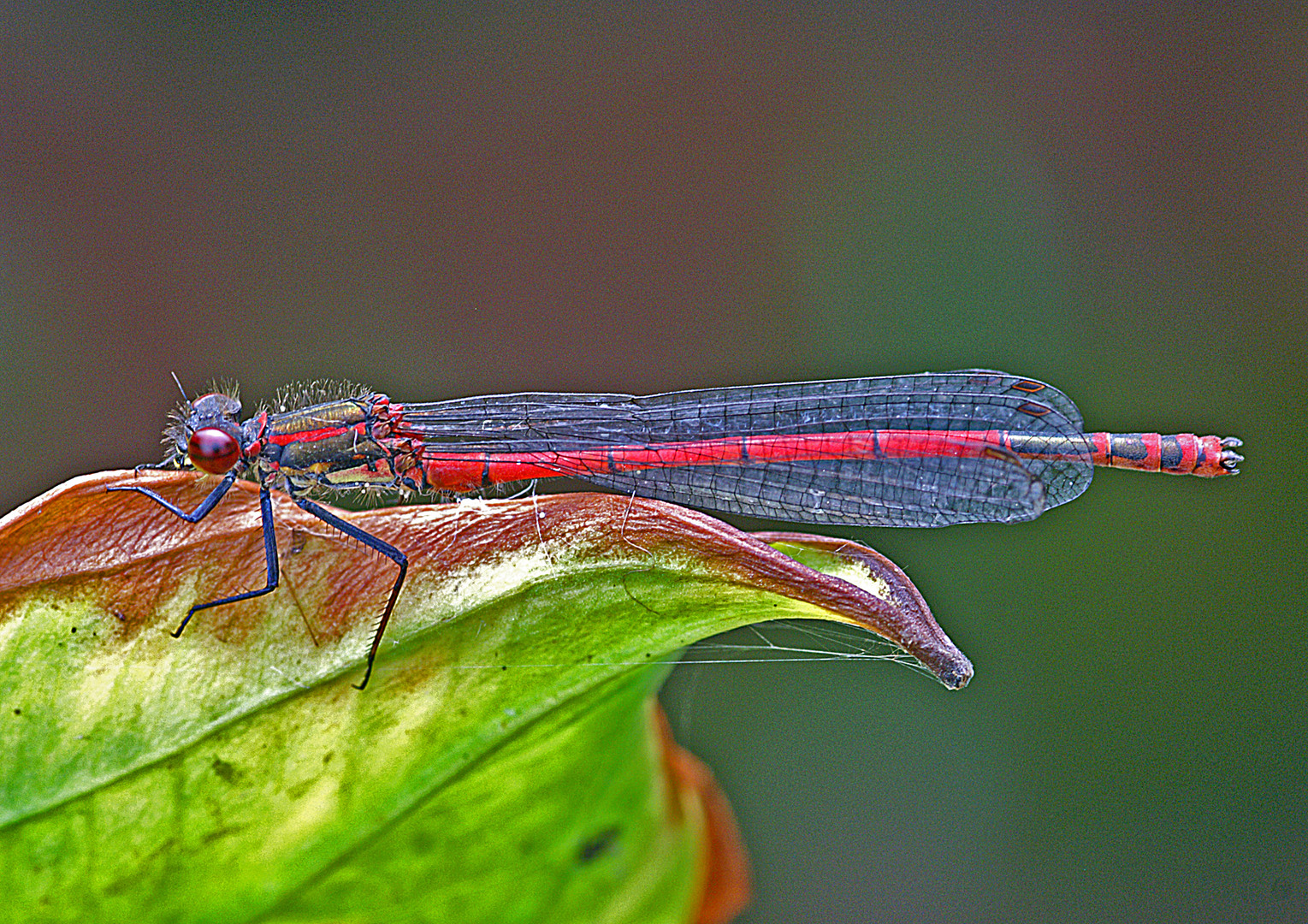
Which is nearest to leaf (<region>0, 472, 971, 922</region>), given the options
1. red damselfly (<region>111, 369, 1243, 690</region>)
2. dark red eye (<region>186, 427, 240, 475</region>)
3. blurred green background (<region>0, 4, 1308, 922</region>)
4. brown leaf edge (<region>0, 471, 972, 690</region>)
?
brown leaf edge (<region>0, 471, 972, 690</region>)

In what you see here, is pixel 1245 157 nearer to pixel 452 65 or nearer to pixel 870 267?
pixel 870 267

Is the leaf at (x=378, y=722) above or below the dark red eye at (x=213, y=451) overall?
below

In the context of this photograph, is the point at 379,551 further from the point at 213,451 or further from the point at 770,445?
the point at 770,445

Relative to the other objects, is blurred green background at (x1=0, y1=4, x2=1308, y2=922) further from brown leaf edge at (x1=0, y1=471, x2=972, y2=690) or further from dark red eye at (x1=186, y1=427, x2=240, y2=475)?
brown leaf edge at (x1=0, y1=471, x2=972, y2=690)

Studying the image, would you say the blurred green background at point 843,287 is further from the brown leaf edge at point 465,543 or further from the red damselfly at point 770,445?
the brown leaf edge at point 465,543

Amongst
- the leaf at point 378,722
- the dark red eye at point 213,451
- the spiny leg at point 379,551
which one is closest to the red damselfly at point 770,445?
the dark red eye at point 213,451
